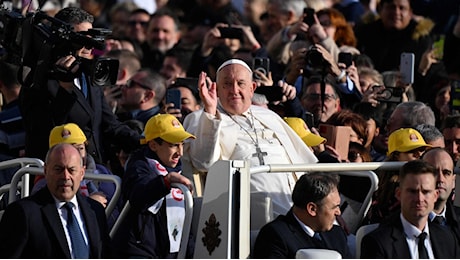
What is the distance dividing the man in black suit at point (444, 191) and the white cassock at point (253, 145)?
1.09m

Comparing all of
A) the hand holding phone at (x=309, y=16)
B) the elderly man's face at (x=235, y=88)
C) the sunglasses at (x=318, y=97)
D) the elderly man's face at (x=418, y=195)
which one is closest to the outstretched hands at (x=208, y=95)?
the elderly man's face at (x=235, y=88)

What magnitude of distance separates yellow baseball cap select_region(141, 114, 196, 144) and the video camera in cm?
71

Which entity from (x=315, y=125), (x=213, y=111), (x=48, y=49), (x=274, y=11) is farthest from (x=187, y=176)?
(x=274, y=11)

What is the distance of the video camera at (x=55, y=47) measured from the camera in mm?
10797

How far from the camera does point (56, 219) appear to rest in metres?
9.36

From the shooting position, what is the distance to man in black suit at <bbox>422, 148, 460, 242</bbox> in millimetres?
9688

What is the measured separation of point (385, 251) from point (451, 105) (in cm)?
418

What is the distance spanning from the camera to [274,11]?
17.0m

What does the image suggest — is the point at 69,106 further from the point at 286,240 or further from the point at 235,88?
the point at 286,240

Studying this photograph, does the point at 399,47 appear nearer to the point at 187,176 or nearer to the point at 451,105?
the point at 451,105

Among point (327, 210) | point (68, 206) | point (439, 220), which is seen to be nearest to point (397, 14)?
point (439, 220)

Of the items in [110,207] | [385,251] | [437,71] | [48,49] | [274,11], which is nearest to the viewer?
[385,251]

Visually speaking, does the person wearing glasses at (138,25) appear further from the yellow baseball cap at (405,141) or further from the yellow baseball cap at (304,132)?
the yellow baseball cap at (405,141)

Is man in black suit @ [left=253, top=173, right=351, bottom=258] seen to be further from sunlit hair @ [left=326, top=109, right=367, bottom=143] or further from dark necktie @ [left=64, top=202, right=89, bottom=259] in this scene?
sunlit hair @ [left=326, top=109, right=367, bottom=143]
